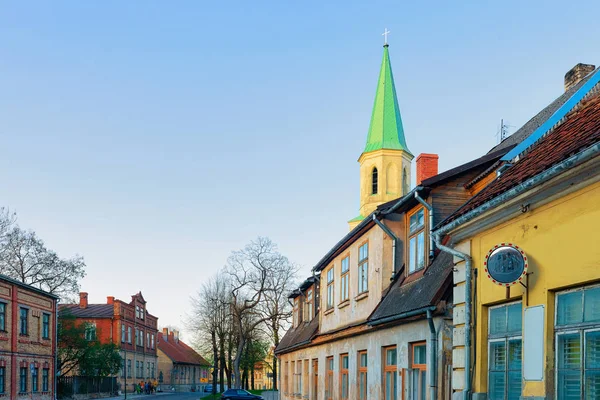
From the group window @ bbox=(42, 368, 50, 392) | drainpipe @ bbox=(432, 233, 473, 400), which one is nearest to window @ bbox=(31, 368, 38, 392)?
window @ bbox=(42, 368, 50, 392)

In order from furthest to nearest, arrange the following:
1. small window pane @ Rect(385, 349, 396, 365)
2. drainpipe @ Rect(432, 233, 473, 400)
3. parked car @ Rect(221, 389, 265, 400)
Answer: parked car @ Rect(221, 389, 265, 400)
small window pane @ Rect(385, 349, 396, 365)
drainpipe @ Rect(432, 233, 473, 400)

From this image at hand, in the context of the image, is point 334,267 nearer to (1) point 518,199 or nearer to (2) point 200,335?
(1) point 518,199

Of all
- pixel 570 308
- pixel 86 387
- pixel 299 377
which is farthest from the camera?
pixel 86 387

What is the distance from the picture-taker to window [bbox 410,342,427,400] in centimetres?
1239

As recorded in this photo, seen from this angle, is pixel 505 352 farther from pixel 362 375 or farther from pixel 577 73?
pixel 577 73

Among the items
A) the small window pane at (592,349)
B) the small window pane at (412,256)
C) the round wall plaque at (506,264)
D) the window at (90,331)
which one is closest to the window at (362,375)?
the small window pane at (412,256)

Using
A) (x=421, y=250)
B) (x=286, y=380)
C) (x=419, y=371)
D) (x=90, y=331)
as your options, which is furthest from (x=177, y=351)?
(x=419, y=371)

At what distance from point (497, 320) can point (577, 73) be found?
33.6 feet

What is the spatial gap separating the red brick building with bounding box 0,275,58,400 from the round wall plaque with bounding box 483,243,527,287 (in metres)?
31.2

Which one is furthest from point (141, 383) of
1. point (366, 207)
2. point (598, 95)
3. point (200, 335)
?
point (598, 95)

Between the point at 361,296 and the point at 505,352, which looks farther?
the point at 361,296

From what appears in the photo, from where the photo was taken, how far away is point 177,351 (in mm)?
93625

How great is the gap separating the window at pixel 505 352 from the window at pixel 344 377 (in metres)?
10.2

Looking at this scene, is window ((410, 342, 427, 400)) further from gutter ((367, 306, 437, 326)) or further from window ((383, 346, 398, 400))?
window ((383, 346, 398, 400))
